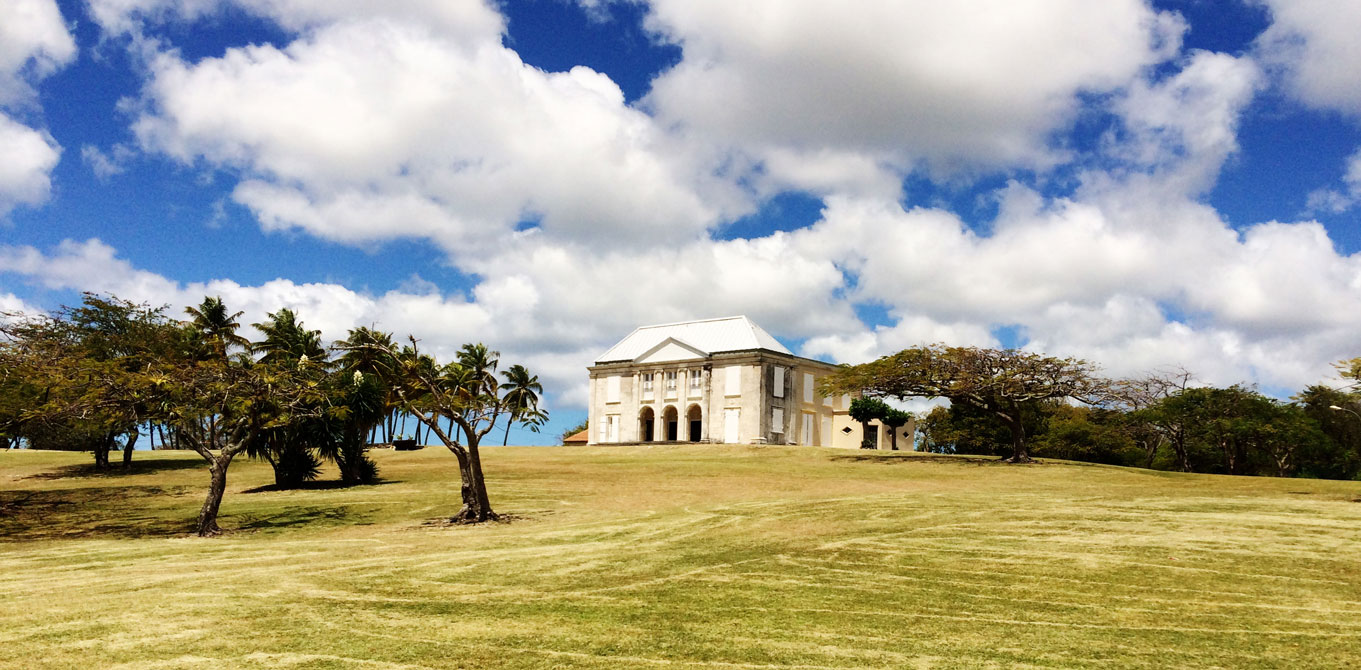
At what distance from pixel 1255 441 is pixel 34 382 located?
2523 inches

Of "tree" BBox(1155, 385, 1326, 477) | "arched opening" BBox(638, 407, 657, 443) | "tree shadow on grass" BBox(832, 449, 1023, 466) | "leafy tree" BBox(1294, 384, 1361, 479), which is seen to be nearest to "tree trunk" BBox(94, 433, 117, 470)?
"tree shadow on grass" BBox(832, 449, 1023, 466)

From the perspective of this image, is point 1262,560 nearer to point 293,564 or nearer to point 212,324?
point 293,564

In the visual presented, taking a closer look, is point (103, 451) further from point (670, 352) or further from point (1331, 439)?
point (1331, 439)

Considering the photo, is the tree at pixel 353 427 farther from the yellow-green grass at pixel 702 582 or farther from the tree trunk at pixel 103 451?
the tree trunk at pixel 103 451

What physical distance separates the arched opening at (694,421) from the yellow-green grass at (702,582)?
1894 inches

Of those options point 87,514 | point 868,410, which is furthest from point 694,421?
point 87,514

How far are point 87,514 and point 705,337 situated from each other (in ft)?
187

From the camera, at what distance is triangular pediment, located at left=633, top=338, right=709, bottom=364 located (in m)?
Answer: 79.9

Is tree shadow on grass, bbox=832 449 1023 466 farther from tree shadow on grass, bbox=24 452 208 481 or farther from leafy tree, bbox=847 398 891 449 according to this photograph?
tree shadow on grass, bbox=24 452 208 481

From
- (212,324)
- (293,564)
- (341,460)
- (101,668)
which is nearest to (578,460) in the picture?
(341,460)

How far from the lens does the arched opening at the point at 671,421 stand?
82025 millimetres

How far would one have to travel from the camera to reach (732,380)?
253ft

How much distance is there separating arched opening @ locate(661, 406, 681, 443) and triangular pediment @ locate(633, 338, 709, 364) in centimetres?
464

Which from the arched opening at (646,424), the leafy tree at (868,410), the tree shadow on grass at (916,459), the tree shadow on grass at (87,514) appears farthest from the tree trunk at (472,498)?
the arched opening at (646,424)
